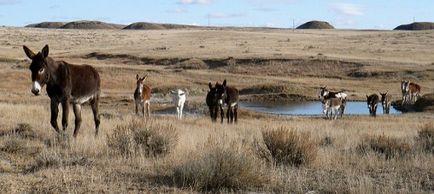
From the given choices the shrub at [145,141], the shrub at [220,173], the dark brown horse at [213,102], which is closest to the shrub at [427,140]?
the shrub at [145,141]

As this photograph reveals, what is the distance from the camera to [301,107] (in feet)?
145

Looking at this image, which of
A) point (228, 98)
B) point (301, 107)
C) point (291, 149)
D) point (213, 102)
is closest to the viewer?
point (291, 149)

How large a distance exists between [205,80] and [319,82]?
1054 centimetres

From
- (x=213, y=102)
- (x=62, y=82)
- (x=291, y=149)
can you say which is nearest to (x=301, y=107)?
(x=213, y=102)

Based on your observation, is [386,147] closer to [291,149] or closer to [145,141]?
[291,149]

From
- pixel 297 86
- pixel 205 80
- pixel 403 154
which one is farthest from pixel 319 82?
pixel 403 154

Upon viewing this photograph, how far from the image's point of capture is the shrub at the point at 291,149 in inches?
413

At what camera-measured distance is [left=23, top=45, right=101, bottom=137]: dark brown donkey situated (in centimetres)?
1238

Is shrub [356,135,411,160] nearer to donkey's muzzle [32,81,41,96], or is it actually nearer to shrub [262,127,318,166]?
shrub [262,127,318,166]

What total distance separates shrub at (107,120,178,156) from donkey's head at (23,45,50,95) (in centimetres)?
191

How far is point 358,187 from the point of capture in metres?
8.19

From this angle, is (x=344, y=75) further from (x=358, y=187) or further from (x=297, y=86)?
(x=358, y=187)

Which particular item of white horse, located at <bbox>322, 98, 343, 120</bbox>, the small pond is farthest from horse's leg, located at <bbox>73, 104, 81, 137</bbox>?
the small pond

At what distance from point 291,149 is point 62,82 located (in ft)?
17.0
